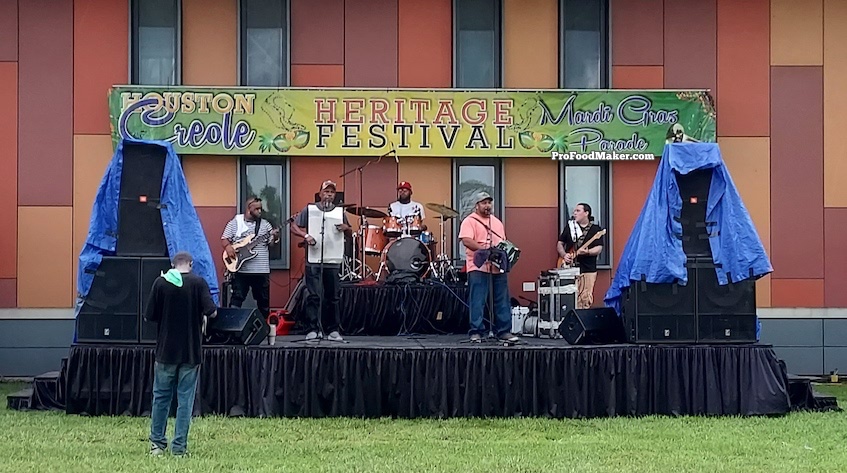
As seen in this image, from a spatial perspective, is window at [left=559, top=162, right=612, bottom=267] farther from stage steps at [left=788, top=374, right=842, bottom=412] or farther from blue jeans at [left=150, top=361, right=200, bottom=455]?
blue jeans at [left=150, top=361, right=200, bottom=455]

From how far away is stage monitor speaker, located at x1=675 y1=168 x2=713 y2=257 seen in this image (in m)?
10.9

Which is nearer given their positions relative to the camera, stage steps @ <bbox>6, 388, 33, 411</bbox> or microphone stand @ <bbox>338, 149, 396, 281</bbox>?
→ stage steps @ <bbox>6, 388, 33, 411</bbox>

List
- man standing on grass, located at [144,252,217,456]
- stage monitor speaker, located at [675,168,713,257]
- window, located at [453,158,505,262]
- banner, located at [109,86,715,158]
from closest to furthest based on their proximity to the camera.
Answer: man standing on grass, located at [144,252,217,456] → stage monitor speaker, located at [675,168,713,257] → banner, located at [109,86,715,158] → window, located at [453,158,505,262]

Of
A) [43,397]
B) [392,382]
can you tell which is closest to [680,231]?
[392,382]

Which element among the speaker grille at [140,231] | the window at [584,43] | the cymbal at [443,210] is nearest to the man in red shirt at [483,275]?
the cymbal at [443,210]

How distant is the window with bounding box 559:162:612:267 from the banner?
372 millimetres

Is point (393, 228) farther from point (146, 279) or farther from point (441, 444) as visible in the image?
point (441, 444)

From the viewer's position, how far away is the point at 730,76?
47.2 feet

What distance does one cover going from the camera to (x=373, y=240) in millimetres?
13609

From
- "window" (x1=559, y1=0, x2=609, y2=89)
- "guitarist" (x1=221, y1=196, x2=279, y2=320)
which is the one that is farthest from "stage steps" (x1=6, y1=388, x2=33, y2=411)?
"window" (x1=559, y1=0, x2=609, y2=89)

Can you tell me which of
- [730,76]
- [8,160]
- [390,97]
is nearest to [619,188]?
[730,76]

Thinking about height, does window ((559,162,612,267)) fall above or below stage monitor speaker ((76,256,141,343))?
above

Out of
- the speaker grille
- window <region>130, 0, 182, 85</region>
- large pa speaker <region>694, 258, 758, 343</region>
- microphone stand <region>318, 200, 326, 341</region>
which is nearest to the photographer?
the speaker grille

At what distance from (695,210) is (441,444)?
3.52 meters
